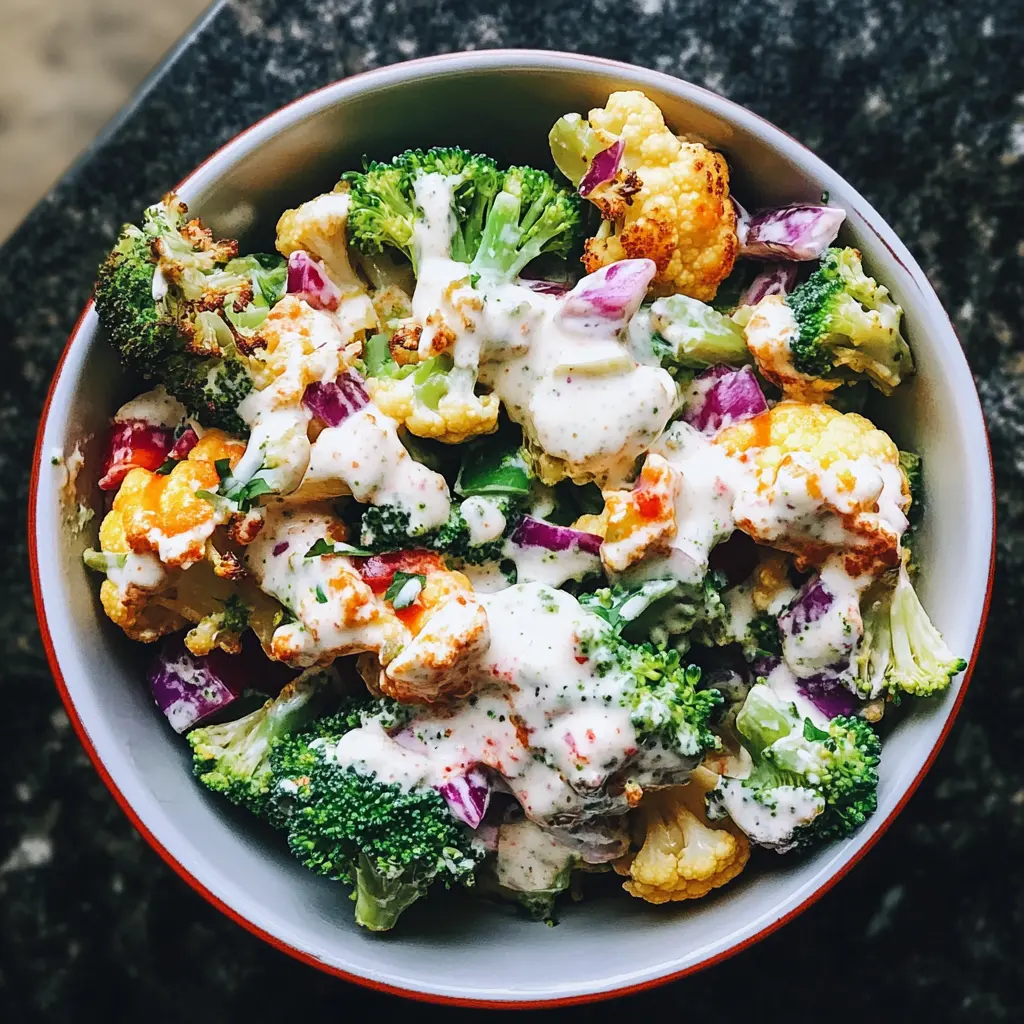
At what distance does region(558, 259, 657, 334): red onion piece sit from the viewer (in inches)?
48.9

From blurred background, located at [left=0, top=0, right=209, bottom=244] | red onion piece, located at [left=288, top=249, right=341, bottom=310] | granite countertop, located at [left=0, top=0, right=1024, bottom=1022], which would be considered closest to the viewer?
red onion piece, located at [left=288, top=249, right=341, bottom=310]

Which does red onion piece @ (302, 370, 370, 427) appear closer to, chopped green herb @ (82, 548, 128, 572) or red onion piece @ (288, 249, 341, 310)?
red onion piece @ (288, 249, 341, 310)

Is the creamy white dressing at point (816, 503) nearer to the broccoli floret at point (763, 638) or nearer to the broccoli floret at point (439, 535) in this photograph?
the broccoli floret at point (763, 638)

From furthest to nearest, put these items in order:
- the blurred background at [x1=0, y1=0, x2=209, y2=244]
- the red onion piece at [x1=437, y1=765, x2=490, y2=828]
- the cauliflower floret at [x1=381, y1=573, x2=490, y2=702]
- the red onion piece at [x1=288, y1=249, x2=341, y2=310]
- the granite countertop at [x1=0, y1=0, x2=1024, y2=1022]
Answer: the blurred background at [x1=0, y1=0, x2=209, y2=244], the granite countertop at [x1=0, y1=0, x2=1024, y2=1022], the red onion piece at [x1=288, y1=249, x2=341, y2=310], the red onion piece at [x1=437, y1=765, x2=490, y2=828], the cauliflower floret at [x1=381, y1=573, x2=490, y2=702]

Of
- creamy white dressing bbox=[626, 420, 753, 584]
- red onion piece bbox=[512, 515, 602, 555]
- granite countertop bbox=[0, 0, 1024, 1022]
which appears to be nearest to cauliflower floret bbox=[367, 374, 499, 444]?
red onion piece bbox=[512, 515, 602, 555]

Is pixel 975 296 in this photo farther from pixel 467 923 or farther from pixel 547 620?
pixel 467 923

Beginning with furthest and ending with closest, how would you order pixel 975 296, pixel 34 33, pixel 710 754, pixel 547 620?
pixel 34 33, pixel 975 296, pixel 710 754, pixel 547 620

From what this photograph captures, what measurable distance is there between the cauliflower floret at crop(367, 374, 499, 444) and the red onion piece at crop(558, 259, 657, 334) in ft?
0.46

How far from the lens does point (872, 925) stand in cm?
170

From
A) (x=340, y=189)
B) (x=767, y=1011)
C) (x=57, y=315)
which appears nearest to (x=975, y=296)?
(x=340, y=189)

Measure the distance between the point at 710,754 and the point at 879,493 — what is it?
386 mm

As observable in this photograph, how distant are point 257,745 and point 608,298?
69cm

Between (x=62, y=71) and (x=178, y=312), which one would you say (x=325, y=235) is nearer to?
(x=178, y=312)

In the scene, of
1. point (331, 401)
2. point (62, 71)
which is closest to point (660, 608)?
point (331, 401)
